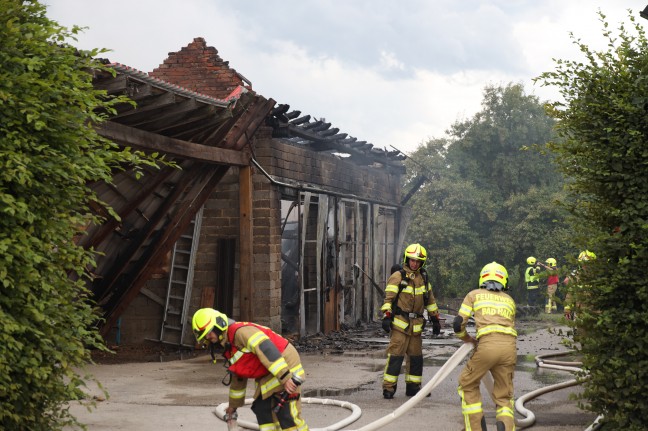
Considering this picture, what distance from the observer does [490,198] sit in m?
35.8

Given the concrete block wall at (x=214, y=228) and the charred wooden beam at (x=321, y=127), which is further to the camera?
the charred wooden beam at (x=321, y=127)

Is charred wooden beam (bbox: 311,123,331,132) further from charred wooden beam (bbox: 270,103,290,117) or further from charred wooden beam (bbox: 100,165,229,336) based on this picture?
charred wooden beam (bbox: 100,165,229,336)

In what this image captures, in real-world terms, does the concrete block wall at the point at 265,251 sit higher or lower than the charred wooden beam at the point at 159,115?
lower

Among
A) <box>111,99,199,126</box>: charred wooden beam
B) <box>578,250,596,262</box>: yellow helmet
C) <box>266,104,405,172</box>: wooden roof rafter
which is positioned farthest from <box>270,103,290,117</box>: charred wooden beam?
<box>578,250,596,262</box>: yellow helmet

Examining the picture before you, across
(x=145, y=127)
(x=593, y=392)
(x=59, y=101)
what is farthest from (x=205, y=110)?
(x=593, y=392)

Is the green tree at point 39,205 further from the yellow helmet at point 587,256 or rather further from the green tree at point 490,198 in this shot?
the green tree at point 490,198

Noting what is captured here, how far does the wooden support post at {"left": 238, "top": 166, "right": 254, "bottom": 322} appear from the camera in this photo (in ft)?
46.6

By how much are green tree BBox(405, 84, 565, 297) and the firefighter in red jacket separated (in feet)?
89.3

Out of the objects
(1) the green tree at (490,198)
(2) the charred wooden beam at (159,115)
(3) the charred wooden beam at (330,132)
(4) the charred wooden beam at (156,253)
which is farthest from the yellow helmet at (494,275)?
(1) the green tree at (490,198)

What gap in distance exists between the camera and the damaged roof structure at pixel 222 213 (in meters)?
11.9

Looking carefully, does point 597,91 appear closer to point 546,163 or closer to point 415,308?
point 415,308

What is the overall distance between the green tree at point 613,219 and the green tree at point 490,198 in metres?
25.7

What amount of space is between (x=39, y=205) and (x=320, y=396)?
211 inches

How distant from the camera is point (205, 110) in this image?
11.9 metres
